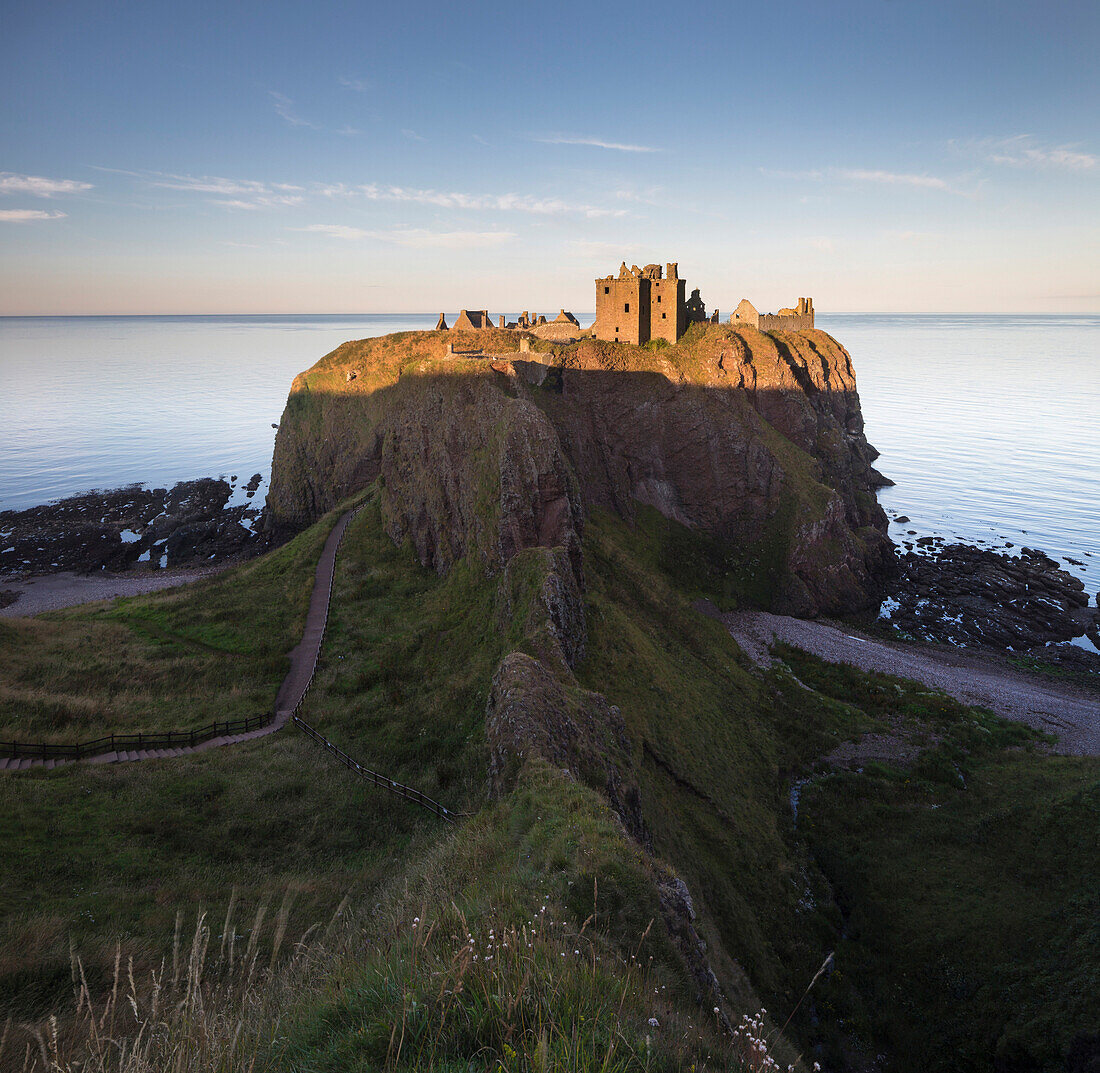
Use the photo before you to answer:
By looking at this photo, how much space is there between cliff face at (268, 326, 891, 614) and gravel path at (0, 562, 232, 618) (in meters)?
13.6

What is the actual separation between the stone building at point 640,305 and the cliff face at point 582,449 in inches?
99.7

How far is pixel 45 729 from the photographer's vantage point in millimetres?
25453

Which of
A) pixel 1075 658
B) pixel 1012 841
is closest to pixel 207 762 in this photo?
pixel 1012 841

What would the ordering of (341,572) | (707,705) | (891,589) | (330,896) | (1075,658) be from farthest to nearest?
(891,589)
(1075,658)
(341,572)
(707,705)
(330,896)

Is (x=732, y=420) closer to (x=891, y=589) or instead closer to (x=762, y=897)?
(x=891, y=589)

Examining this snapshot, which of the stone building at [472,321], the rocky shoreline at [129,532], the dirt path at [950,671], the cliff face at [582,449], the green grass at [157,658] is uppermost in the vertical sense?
the stone building at [472,321]

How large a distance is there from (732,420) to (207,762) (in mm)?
54655

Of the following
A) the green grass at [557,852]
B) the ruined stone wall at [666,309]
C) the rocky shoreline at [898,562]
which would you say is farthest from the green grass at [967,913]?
the ruined stone wall at [666,309]

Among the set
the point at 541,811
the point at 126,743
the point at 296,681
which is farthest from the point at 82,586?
the point at 541,811

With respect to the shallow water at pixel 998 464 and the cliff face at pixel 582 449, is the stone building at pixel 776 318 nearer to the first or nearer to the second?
the cliff face at pixel 582 449

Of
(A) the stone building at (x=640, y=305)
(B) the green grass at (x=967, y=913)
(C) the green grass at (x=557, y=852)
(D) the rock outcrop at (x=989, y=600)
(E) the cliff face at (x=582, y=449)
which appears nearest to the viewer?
(C) the green grass at (x=557, y=852)

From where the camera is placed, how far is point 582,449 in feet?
201

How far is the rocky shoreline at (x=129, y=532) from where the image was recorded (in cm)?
7431

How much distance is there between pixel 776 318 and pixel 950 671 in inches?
2266
